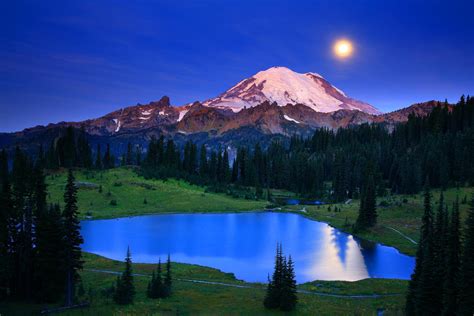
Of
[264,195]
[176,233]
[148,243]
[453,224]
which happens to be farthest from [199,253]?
[264,195]

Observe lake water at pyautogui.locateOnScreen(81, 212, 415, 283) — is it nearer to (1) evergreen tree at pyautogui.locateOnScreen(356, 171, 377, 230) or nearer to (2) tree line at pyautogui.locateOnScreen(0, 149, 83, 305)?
(1) evergreen tree at pyautogui.locateOnScreen(356, 171, 377, 230)

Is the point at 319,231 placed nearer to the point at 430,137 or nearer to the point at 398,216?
the point at 398,216

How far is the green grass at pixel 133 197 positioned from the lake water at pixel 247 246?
8253mm

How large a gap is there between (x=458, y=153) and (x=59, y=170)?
396 feet

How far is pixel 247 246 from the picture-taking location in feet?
241

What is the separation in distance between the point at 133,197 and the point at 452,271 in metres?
96.8

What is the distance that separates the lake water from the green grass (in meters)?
8.25

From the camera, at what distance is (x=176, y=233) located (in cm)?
8350

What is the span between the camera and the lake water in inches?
2331

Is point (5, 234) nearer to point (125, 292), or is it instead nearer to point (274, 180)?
point (125, 292)

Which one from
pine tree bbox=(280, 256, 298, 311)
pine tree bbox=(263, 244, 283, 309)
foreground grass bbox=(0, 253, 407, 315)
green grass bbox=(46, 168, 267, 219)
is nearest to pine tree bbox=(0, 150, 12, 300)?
foreground grass bbox=(0, 253, 407, 315)

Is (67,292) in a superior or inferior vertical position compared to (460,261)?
inferior

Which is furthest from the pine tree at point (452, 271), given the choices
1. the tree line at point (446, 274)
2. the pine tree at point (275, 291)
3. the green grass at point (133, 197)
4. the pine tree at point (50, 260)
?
the green grass at point (133, 197)

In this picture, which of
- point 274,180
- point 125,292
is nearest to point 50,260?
point 125,292
